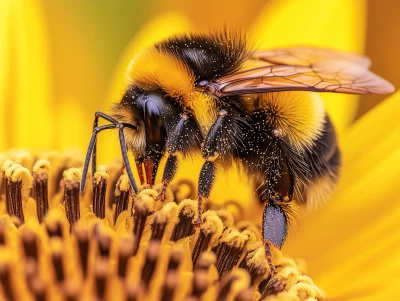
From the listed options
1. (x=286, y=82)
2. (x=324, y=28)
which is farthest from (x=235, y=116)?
(x=324, y=28)

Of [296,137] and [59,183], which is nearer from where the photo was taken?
[296,137]

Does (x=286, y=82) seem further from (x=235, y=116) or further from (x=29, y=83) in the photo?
(x=29, y=83)

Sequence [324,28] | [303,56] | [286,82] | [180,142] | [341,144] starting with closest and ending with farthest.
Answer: [286,82]
[180,142]
[303,56]
[341,144]
[324,28]

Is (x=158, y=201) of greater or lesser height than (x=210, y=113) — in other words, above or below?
below

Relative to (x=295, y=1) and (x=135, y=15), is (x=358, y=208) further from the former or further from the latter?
(x=135, y=15)

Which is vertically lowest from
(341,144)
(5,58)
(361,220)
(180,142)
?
(361,220)

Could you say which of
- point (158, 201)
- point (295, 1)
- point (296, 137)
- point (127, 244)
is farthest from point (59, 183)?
point (295, 1)

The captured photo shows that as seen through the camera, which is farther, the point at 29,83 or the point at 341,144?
the point at 29,83

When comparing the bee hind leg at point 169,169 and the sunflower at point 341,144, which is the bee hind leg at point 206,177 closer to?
the bee hind leg at point 169,169
